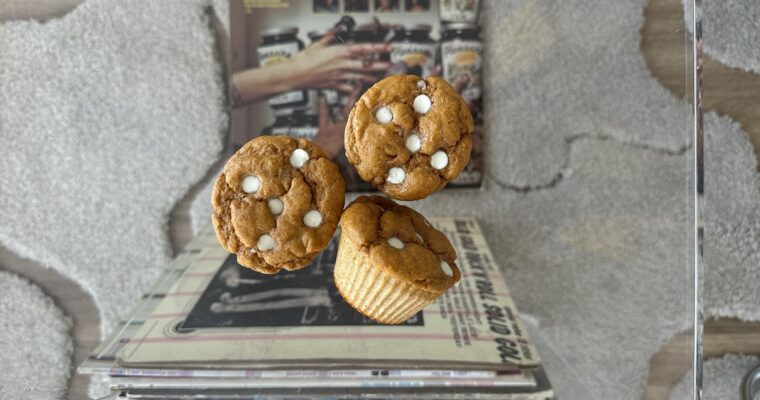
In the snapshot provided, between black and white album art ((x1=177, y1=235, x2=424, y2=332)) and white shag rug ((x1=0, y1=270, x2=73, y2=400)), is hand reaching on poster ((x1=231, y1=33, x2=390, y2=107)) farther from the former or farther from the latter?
white shag rug ((x1=0, y1=270, x2=73, y2=400))

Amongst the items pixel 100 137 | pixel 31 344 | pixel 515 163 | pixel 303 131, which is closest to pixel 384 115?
pixel 303 131

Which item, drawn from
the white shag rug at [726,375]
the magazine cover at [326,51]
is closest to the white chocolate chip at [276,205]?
the magazine cover at [326,51]

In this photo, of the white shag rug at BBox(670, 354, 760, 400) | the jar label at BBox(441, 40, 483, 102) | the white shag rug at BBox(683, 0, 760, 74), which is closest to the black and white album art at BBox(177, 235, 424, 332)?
the jar label at BBox(441, 40, 483, 102)

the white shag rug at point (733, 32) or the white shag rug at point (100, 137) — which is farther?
the white shag rug at point (733, 32)

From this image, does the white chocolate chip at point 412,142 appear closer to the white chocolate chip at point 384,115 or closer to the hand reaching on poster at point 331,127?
the white chocolate chip at point 384,115

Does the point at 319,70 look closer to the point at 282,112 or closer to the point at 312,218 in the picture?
the point at 282,112

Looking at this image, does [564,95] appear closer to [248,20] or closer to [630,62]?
[630,62]
